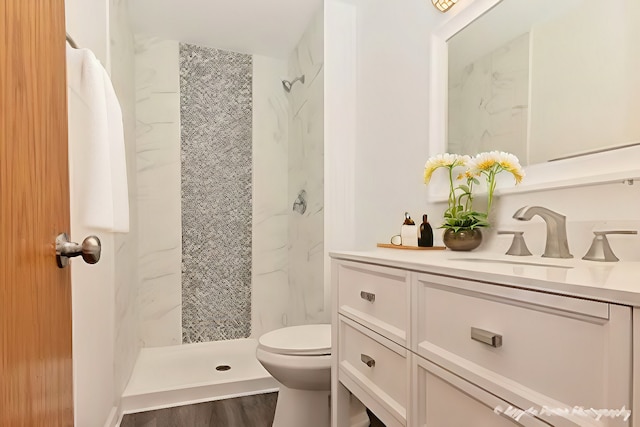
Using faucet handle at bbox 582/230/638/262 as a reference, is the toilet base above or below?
below

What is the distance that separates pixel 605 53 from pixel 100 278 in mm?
1957

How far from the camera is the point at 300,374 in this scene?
1.53m

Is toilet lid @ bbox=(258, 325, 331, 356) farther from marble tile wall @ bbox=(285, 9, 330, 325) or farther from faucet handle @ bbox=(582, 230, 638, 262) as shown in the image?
faucet handle @ bbox=(582, 230, 638, 262)

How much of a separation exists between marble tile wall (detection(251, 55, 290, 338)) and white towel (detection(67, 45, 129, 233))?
1.86 meters

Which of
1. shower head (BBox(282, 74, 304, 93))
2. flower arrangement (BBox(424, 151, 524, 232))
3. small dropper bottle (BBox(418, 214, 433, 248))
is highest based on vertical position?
shower head (BBox(282, 74, 304, 93))

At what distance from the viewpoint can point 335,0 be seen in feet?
7.09

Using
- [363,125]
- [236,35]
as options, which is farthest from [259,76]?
[363,125]

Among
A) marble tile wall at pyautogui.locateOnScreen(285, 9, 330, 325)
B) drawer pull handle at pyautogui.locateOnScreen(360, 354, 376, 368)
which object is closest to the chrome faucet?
drawer pull handle at pyautogui.locateOnScreen(360, 354, 376, 368)

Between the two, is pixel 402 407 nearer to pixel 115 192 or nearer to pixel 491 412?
pixel 491 412

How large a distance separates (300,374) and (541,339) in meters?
1.14

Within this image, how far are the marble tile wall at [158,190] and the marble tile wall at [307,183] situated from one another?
2.98 feet

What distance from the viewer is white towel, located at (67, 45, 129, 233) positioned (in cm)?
107

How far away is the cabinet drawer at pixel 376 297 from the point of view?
96cm

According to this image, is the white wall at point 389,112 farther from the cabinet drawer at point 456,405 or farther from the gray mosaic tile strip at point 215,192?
the gray mosaic tile strip at point 215,192
